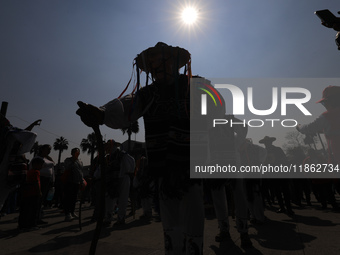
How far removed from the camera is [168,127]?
1929mm

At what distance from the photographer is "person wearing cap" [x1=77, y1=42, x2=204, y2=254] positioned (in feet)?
5.52

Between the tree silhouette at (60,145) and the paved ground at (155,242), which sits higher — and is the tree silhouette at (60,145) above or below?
above

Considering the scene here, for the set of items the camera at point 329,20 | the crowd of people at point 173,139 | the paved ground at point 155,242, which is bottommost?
the paved ground at point 155,242

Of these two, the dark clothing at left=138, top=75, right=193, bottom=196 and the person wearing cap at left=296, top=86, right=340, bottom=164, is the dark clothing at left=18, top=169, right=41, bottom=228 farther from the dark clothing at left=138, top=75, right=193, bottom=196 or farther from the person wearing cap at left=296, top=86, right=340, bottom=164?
the person wearing cap at left=296, top=86, right=340, bottom=164

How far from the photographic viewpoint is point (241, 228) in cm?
295

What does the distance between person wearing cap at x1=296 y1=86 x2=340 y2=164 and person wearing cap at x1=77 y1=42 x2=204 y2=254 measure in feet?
7.94

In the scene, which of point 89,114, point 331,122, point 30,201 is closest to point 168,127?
point 89,114

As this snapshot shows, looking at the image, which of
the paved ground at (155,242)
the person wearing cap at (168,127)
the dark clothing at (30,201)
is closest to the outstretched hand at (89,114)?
the person wearing cap at (168,127)

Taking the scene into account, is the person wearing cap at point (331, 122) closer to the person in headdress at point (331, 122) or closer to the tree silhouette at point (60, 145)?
the person in headdress at point (331, 122)

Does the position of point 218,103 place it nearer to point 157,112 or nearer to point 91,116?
point 157,112

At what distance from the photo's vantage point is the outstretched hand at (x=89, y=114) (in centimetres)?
162

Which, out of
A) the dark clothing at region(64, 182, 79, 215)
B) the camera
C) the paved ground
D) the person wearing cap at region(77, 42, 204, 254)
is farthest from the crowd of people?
the dark clothing at region(64, 182, 79, 215)

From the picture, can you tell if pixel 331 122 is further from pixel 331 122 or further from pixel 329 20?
pixel 329 20

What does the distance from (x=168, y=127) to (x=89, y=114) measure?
27.0 inches
